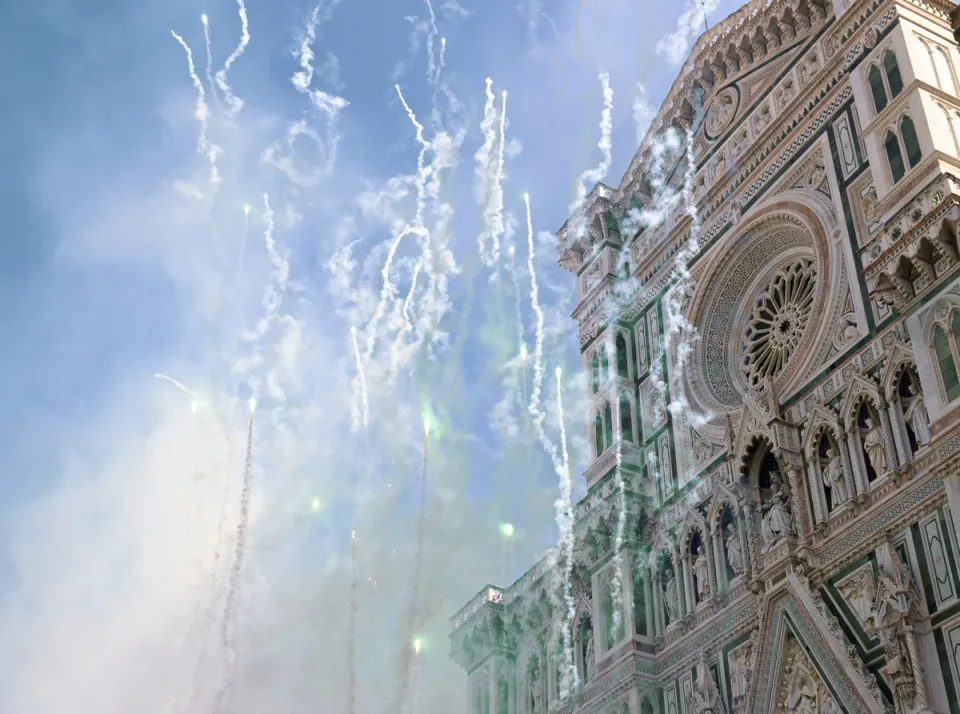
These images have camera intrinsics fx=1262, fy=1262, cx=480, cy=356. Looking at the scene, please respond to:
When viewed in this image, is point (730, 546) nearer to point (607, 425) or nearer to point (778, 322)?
point (778, 322)

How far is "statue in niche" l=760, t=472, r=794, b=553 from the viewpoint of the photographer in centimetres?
2192

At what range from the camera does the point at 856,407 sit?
70.3 feet

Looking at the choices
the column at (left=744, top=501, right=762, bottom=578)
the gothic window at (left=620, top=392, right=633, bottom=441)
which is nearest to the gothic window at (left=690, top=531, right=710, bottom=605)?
the column at (left=744, top=501, right=762, bottom=578)

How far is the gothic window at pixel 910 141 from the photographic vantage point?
21734 millimetres

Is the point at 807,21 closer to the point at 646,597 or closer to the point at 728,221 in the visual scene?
the point at 728,221

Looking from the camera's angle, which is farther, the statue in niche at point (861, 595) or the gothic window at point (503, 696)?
the gothic window at point (503, 696)

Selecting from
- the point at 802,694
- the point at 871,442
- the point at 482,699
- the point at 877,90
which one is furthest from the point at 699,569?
the point at 877,90

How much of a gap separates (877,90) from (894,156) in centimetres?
197

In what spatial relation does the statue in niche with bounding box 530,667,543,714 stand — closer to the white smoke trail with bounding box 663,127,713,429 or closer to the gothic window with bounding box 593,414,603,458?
the gothic window with bounding box 593,414,603,458

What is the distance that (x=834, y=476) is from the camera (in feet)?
70.1

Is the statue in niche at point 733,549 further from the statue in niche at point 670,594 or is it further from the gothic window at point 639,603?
the gothic window at point 639,603

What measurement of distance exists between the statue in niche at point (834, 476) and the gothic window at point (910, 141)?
203 inches

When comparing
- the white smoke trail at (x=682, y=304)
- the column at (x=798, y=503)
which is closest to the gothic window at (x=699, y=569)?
the column at (x=798, y=503)

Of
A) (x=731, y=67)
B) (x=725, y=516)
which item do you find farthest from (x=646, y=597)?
(x=731, y=67)
